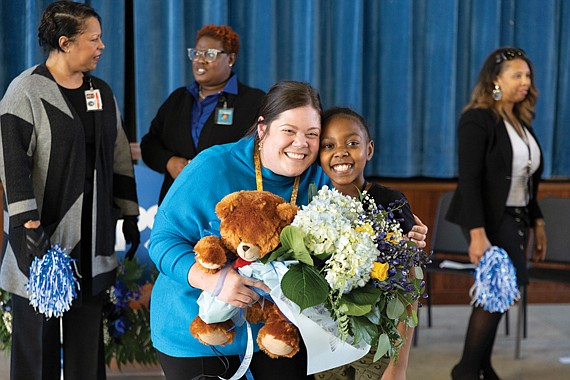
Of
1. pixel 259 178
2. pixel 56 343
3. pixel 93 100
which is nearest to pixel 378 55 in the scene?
pixel 93 100

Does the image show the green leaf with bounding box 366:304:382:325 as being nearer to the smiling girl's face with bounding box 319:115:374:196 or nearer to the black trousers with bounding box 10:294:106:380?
the smiling girl's face with bounding box 319:115:374:196

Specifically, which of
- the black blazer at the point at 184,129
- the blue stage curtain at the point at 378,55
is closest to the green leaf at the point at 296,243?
the black blazer at the point at 184,129

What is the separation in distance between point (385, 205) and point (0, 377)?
2.71 m

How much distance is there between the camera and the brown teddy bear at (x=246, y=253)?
6.56ft

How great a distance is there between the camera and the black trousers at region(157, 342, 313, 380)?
2240 mm

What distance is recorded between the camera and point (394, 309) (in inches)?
79.0

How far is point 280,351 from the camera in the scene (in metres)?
2.08

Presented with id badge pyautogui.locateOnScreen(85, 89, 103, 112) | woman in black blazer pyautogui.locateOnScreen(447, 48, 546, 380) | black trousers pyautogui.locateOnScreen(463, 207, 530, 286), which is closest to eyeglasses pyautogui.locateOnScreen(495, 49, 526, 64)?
woman in black blazer pyautogui.locateOnScreen(447, 48, 546, 380)

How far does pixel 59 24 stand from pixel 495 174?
7.26 feet

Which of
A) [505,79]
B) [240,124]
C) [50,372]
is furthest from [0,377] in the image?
[505,79]

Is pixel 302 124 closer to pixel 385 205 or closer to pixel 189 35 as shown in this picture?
pixel 385 205

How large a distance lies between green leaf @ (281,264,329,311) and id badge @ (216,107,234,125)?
2.17m

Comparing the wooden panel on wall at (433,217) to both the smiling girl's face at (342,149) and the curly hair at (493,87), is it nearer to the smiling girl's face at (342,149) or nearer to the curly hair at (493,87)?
the curly hair at (493,87)

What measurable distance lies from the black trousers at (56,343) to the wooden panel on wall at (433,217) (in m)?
2.89
